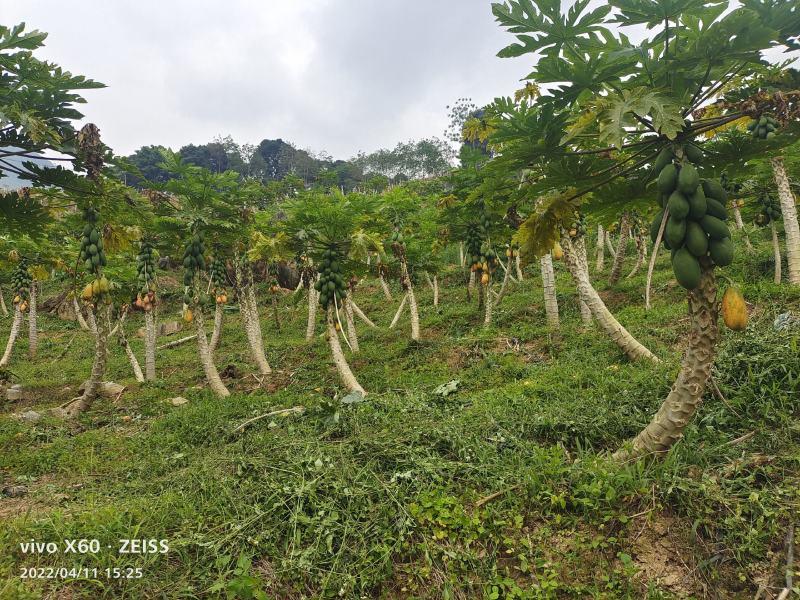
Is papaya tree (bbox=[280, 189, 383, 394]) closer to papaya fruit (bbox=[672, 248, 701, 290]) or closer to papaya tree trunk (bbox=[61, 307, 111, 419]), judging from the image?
papaya tree trunk (bbox=[61, 307, 111, 419])

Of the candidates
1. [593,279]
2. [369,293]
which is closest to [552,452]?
[593,279]

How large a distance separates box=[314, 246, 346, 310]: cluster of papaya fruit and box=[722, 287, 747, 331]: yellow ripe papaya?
6.11 metres

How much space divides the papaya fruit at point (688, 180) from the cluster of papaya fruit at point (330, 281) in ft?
19.6

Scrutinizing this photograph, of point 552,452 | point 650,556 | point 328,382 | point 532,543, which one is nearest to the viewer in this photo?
point 650,556

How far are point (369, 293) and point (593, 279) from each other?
42.5ft

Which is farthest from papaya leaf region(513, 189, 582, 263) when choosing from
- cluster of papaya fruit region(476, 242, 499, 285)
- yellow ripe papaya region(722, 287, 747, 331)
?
cluster of papaya fruit region(476, 242, 499, 285)

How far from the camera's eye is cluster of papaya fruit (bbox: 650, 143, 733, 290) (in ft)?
9.18

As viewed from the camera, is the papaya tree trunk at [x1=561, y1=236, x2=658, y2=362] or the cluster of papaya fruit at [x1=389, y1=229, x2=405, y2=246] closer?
the papaya tree trunk at [x1=561, y1=236, x2=658, y2=362]

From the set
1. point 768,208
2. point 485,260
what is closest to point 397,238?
point 485,260

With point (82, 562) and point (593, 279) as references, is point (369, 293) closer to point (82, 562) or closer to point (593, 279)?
point (593, 279)

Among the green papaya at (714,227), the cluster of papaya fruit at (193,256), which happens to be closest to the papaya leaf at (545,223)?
the green papaya at (714,227)

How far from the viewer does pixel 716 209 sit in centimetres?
289

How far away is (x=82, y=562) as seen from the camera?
302 centimetres

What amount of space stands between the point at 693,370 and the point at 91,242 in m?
8.20
